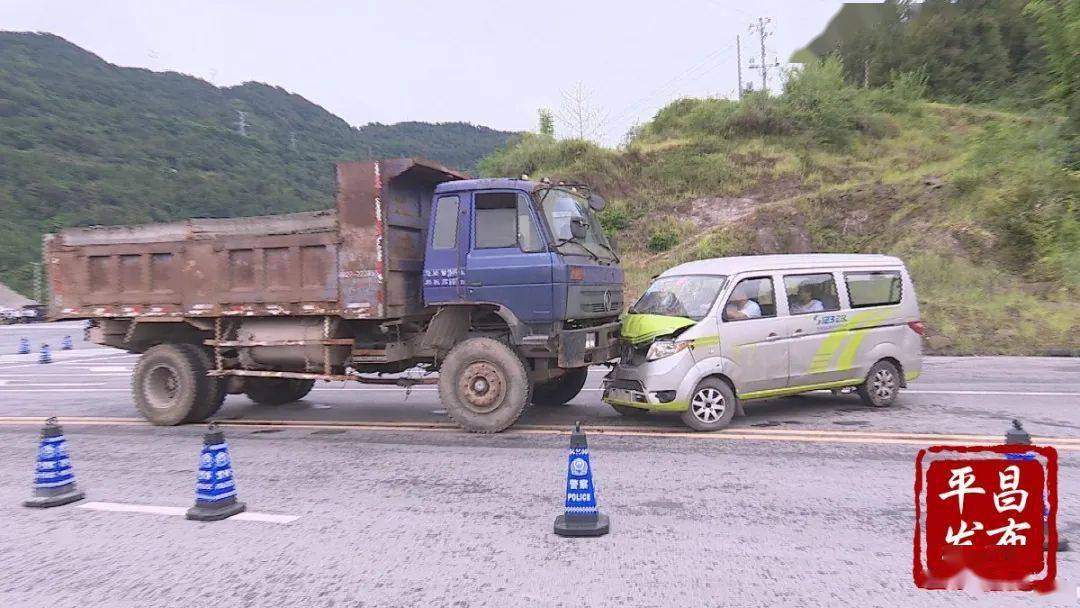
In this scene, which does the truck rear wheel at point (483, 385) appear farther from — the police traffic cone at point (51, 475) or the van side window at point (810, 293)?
the police traffic cone at point (51, 475)

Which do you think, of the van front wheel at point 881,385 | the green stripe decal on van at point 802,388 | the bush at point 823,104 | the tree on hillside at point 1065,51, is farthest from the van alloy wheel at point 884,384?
the bush at point 823,104

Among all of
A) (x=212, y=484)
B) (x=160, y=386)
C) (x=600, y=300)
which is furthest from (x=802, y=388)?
(x=160, y=386)

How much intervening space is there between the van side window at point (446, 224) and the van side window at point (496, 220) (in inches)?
10.4

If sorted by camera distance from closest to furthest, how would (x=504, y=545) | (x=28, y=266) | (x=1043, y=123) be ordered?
1. (x=504, y=545)
2. (x=1043, y=123)
3. (x=28, y=266)

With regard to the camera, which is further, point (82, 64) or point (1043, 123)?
point (82, 64)

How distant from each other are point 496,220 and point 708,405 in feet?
10.3

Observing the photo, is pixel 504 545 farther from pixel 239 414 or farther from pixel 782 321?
pixel 239 414

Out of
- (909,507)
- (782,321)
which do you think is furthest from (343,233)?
(909,507)

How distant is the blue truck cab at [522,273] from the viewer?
24.0ft

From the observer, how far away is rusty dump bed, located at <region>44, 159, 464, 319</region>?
763 centimetres

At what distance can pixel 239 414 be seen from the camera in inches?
385

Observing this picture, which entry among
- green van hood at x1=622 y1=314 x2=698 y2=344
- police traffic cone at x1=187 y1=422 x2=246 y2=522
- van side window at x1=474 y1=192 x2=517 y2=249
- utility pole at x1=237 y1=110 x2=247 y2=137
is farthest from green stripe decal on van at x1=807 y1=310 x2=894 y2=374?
utility pole at x1=237 y1=110 x2=247 y2=137

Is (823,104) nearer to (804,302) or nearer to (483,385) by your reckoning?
(804,302)

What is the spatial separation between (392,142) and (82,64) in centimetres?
7988
